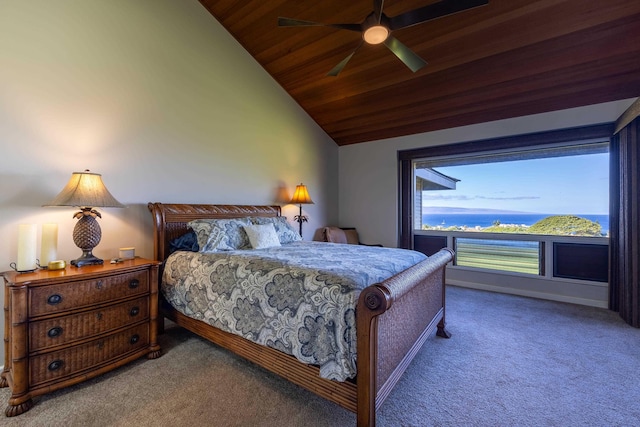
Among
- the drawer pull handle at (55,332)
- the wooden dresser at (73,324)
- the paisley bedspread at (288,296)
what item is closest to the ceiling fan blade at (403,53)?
the paisley bedspread at (288,296)

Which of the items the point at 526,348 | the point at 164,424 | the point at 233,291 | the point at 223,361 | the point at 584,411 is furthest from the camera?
the point at 526,348

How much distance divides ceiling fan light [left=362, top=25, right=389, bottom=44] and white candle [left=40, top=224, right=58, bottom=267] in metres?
2.81

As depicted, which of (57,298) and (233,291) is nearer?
(57,298)

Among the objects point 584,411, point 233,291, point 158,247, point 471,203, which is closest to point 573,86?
point 471,203

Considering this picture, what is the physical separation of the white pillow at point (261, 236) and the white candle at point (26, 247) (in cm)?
158

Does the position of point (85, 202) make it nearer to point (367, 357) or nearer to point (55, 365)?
point (55, 365)

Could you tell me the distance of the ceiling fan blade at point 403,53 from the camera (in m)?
2.21

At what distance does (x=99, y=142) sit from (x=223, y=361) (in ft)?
7.23

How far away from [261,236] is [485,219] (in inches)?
141

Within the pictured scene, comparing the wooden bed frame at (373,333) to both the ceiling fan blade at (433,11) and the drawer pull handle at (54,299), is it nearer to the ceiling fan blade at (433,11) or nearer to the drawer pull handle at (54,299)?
the drawer pull handle at (54,299)

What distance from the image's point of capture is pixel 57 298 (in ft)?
5.73

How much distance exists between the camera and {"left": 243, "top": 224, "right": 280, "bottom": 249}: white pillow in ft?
9.27

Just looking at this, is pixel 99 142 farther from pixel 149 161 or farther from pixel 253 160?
pixel 253 160

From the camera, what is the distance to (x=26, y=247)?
1.85m
